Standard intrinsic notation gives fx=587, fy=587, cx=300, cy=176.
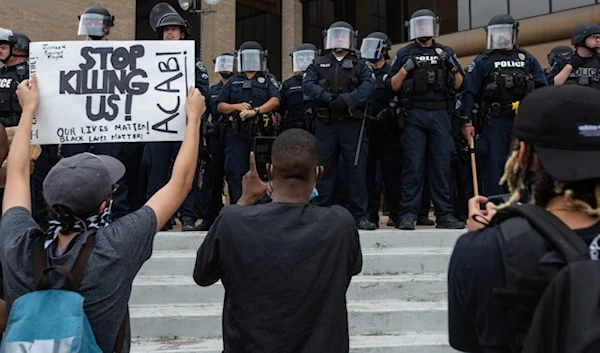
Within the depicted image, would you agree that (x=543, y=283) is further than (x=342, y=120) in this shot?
No

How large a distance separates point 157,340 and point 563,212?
3156mm

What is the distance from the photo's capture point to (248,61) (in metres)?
7.02

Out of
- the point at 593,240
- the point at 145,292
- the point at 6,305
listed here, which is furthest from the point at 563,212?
the point at 145,292

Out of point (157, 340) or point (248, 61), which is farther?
point (248, 61)

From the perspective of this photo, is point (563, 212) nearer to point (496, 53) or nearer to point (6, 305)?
point (6, 305)

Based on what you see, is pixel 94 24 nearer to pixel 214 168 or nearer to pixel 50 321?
pixel 214 168

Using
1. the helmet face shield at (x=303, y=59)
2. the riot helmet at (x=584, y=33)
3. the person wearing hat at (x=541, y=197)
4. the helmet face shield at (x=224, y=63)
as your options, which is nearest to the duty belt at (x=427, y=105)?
the riot helmet at (x=584, y=33)

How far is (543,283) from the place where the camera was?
4.10 feet

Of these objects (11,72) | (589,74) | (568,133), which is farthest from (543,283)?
(11,72)

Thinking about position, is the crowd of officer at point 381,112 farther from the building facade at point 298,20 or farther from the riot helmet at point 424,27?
the building facade at point 298,20

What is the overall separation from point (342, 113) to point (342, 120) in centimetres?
8

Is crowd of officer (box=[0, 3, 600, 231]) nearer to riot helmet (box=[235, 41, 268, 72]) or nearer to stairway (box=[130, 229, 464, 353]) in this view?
riot helmet (box=[235, 41, 268, 72])

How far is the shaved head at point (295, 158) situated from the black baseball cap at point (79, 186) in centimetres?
65

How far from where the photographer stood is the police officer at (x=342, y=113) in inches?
236
